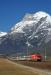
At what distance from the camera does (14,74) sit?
226 ft

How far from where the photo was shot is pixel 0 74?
6931 cm

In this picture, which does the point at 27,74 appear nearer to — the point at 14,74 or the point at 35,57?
the point at 14,74

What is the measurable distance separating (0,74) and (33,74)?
605cm

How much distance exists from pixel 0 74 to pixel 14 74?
2616 millimetres

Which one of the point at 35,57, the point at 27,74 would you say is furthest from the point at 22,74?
the point at 35,57

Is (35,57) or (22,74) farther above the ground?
(35,57)

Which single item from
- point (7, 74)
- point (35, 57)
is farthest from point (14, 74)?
point (35, 57)

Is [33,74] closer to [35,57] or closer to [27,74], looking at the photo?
[27,74]

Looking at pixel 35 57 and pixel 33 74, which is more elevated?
pixel 35 57

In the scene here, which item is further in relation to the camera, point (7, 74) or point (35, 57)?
point (35, 57)

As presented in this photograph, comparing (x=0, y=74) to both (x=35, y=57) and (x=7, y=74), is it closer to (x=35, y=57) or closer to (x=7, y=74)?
(x=7, y=74)

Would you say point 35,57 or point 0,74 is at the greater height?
point 35,57

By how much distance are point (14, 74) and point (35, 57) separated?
93.7m

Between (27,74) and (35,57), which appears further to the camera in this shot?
(35,57)
